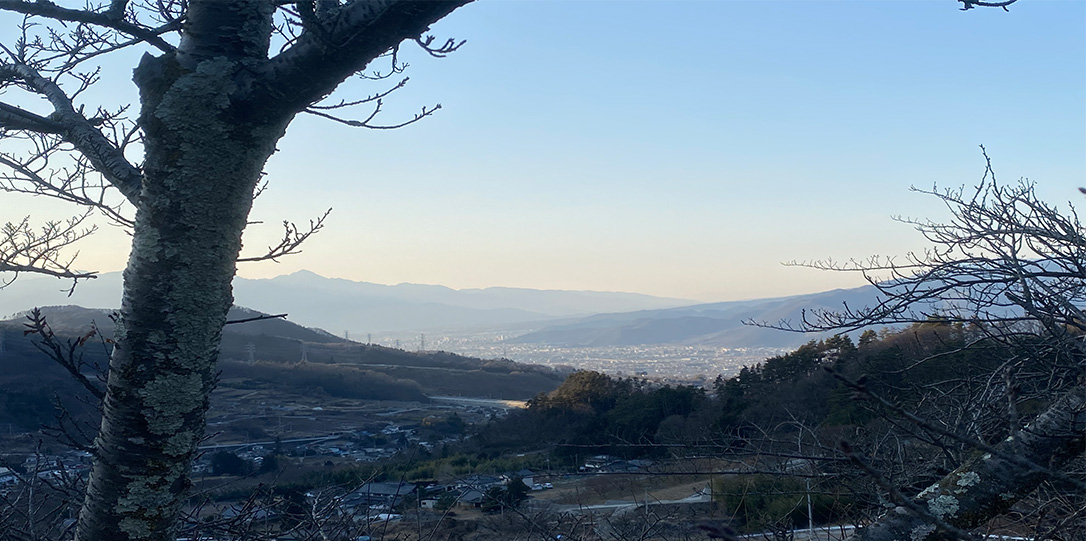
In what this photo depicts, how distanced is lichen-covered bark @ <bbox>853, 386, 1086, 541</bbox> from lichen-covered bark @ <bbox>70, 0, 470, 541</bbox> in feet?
6.58

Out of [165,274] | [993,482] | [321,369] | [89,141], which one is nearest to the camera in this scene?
[165,274]

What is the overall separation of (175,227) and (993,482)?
2.43 m

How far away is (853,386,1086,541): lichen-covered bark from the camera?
1996mm

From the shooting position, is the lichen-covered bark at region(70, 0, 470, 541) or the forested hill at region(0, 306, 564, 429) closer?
the lichen-covered bark at region(70, 0, 470, 541)

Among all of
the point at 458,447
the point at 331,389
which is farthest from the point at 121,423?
the point at 331,389

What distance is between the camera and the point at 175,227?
1.72 meters

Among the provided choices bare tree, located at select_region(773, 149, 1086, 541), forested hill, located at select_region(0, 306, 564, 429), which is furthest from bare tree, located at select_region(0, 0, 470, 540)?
forested hill, located at select_region(0, 306, 564, 429)

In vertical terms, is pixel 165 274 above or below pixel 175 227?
below

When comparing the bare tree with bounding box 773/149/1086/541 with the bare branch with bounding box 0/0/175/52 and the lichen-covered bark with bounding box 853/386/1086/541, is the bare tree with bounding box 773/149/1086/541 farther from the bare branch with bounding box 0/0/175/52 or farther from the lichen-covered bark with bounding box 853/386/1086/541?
the bare branch with bounding box 0/0/175/52

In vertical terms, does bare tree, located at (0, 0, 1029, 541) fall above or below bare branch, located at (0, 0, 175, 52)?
below

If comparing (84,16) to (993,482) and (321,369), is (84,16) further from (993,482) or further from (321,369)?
(321,369)

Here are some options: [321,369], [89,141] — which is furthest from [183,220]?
[321,369]

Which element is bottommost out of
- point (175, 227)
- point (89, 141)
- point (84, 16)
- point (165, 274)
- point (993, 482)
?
point (993, 482)

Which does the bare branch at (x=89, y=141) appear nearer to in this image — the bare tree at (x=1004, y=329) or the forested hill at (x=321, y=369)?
the bare tree at (x=1004, y=329)
